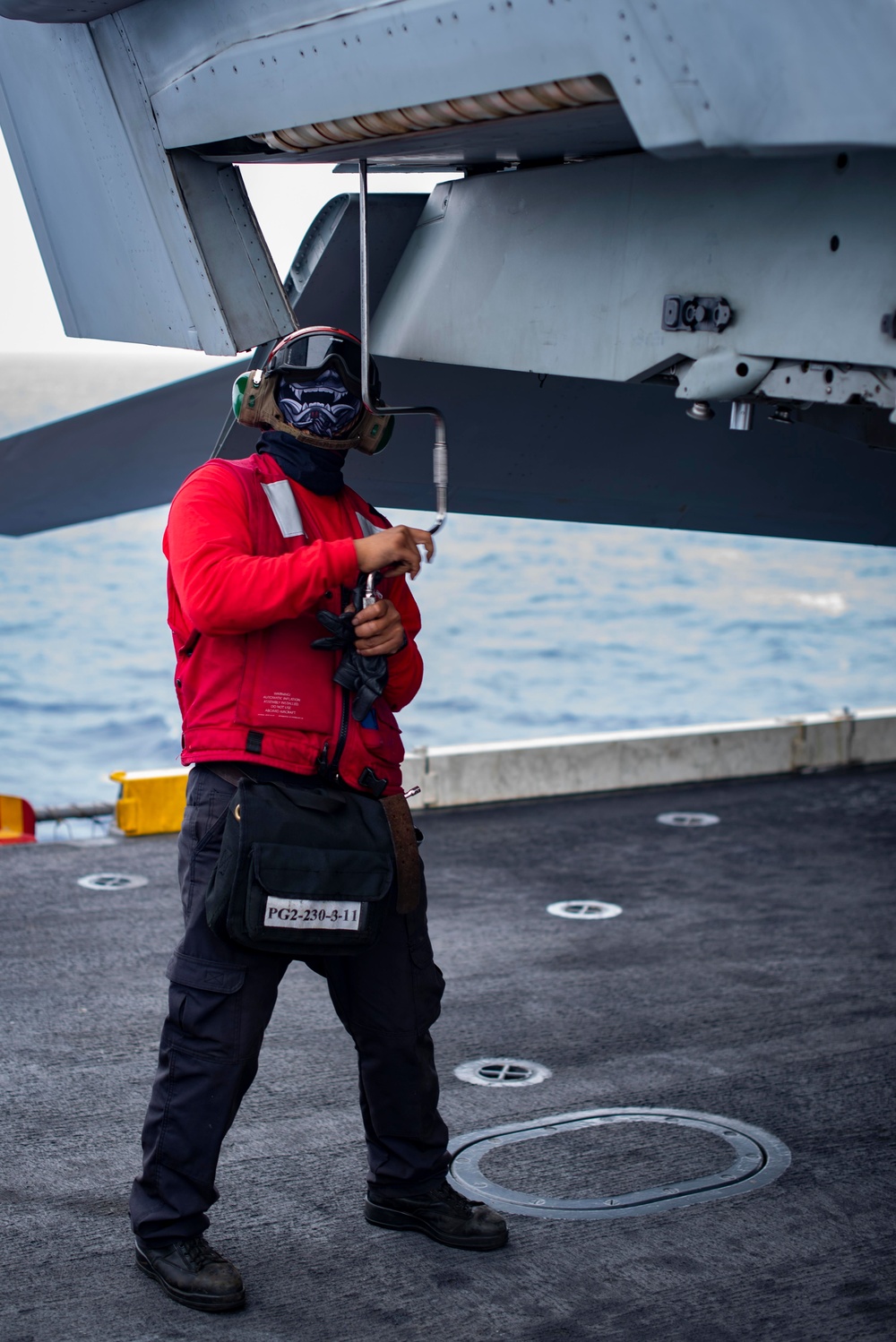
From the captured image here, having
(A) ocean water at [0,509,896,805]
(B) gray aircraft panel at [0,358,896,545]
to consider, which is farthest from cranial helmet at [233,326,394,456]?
(A) ocean water at [0,509,896,805]

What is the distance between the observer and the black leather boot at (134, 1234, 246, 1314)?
10.2 ft

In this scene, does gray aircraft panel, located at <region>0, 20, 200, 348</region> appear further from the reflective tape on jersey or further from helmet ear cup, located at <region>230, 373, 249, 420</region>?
the reflective tape on jersey

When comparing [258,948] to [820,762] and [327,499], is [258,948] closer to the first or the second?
[327,499]

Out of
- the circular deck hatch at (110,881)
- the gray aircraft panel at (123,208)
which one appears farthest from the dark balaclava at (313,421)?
the circular deck hatch at (110,881)

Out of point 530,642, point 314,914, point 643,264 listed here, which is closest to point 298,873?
point 314,914

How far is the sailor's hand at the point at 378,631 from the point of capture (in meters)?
3.18

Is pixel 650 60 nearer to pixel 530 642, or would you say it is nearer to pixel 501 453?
pixel 501 453

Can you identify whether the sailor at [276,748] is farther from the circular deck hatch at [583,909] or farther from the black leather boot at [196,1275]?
the circular deck hatch at [583,909]

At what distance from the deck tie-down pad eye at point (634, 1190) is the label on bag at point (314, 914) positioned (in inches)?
40.9

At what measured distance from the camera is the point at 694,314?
3.02m

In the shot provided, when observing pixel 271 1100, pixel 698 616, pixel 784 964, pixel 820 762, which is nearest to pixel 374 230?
pixel 271 1100

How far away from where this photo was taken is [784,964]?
562 cm

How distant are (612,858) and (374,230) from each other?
3.95m

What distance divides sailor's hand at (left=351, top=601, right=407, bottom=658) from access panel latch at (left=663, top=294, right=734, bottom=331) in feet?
2.93
